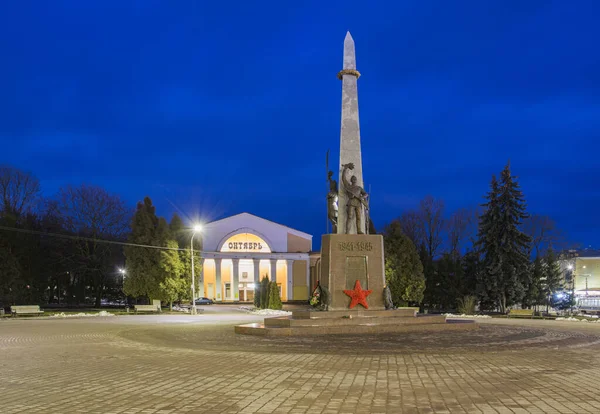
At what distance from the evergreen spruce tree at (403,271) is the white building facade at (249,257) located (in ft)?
64.8

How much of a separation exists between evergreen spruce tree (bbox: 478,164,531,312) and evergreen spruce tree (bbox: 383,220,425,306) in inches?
164

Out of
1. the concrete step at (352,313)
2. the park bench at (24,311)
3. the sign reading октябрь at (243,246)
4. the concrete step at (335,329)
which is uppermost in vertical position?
the sign reading октябрь at (243,246)

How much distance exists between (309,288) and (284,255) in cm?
475

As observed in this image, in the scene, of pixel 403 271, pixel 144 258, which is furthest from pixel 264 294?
pixel 403 271

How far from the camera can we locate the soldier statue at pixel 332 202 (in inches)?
736

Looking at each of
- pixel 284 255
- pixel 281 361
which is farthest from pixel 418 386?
pixel 284 255

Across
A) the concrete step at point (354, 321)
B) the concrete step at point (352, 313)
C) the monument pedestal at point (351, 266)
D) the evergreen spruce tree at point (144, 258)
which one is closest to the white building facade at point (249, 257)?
the evergreen spruce tree at point (144, 258)

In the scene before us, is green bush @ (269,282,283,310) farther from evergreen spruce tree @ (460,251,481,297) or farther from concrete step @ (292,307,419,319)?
concrete step @ (292,307,419,319)

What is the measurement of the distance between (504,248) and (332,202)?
68.5 ft

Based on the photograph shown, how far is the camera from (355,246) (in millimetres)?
17297

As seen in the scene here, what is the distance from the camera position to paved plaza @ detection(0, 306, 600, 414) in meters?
6.32

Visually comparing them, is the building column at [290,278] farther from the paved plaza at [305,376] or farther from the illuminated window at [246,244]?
the paved plaza at [305,376]

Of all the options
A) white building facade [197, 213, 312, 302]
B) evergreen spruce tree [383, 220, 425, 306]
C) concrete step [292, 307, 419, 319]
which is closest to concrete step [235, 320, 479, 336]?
concrete step [292, 307, 419, 319]

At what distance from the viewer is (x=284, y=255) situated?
57.5 metres
